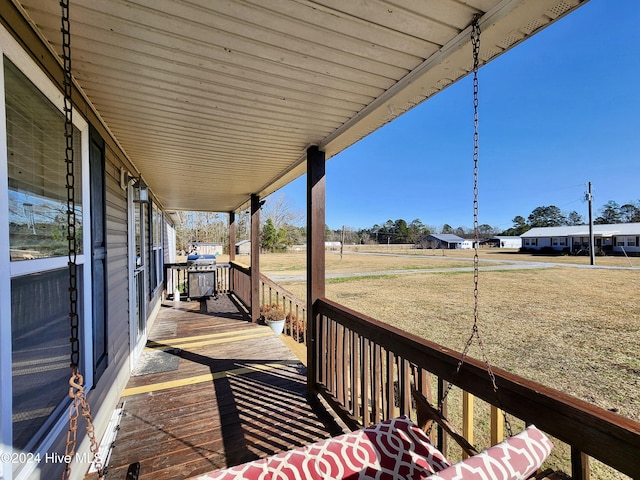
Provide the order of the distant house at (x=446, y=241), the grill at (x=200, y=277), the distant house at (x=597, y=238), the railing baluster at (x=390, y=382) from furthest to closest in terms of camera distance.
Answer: the distant house at (x=446, y=241) → the distant house at (x=597, y=238) → the grill at (x=200, y=277) → the railing baluster at (x=390, y=382)

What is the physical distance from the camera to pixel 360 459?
1.17 meters

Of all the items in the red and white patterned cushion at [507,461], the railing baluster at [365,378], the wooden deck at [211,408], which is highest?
the red and white patterned cushion at [507,461]

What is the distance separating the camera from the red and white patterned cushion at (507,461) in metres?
0.76

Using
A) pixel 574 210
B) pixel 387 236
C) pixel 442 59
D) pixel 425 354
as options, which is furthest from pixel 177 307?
pixel 574 210

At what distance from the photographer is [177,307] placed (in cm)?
642

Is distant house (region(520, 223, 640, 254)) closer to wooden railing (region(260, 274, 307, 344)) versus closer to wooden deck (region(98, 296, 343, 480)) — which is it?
wooden railing (region(260, 274, 307, 344))

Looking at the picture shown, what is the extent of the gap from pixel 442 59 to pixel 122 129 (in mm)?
2668

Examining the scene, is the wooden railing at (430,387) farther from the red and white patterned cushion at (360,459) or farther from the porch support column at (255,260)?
the porch support column at (255,260)

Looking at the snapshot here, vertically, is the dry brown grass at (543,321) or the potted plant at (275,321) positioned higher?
the potted plant at (275,321)

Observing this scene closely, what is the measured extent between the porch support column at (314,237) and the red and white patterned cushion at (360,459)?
1.60 m

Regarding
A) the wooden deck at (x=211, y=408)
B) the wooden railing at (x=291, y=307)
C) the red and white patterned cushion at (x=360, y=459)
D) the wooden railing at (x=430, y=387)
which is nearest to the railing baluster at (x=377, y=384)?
the wooden railing at (x=430, y=387)

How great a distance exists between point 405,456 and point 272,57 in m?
2.00

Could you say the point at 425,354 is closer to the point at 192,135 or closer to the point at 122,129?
the point at 192,135

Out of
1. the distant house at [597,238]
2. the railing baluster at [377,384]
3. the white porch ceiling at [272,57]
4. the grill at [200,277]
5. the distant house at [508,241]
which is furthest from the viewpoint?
the distant house at [508,241]
